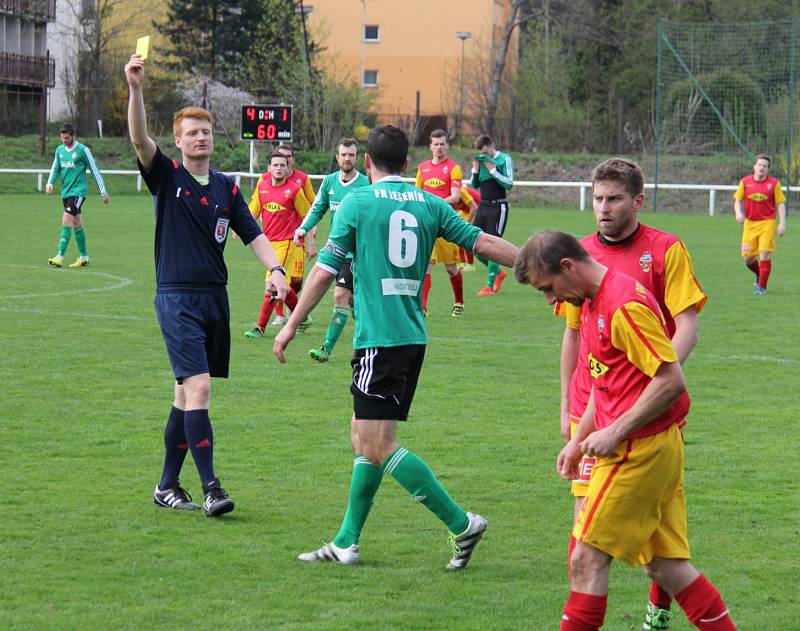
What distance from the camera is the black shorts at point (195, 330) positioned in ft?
21.9

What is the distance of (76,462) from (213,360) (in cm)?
146

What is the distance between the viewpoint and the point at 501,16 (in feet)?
234

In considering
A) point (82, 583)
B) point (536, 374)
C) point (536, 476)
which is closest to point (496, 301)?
point (536, 374)

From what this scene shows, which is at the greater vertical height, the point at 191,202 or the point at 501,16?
the point at 501,16

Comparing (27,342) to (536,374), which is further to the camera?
(27,342)

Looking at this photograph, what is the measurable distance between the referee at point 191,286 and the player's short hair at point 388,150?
1.12m

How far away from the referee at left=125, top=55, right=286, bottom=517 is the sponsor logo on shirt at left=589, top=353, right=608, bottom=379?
8.63 feet

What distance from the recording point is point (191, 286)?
22.2 ft

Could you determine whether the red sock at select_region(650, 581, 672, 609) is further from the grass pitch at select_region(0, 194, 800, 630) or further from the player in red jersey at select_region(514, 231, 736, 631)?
the player in red jersey at select_region(514, 231, 736, 631)

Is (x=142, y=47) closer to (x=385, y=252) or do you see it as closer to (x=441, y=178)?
(x=385, y=252)

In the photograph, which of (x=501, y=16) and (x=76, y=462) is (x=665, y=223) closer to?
(x=76, y=462)

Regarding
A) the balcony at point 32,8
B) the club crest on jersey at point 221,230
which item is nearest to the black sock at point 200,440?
the club crest on jersey at point 221,230

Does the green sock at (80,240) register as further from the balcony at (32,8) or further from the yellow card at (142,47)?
the balcony at (32,8)

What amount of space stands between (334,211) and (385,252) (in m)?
7.04
